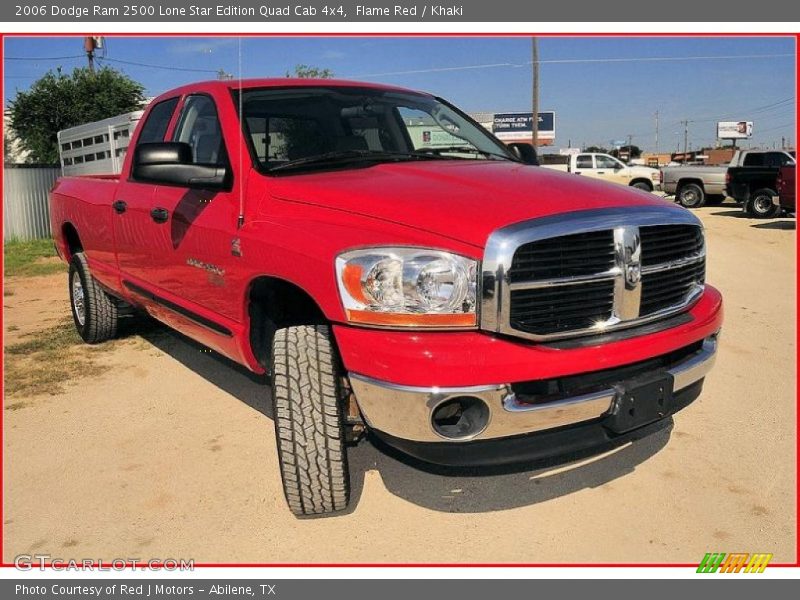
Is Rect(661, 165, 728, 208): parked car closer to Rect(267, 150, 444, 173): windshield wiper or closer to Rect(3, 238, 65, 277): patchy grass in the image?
Rect(3, 238, 65, 277): patchy grass

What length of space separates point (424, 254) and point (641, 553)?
56.6 inches

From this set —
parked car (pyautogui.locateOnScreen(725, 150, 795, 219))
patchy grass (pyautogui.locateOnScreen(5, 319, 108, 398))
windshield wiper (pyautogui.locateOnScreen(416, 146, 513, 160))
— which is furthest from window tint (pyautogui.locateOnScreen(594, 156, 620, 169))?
windshield wiper (pyautogui.locateOnScreen(416, 146, 513, 160))

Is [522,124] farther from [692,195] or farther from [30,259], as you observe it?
[30,259]

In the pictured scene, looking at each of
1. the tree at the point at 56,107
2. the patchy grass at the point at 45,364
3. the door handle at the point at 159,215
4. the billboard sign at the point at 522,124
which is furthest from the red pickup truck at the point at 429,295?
the billboard sign at the point at 522,124

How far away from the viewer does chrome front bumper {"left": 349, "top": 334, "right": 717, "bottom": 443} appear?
2488 mm

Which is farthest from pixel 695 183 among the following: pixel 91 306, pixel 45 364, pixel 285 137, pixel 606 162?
pixel 285 137

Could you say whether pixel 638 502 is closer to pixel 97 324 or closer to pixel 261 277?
pixel 261 277

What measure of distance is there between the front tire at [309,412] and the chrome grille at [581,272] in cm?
68

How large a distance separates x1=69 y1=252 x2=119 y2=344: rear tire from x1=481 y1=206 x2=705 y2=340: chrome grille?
4055mm

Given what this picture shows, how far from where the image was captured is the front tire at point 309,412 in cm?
279

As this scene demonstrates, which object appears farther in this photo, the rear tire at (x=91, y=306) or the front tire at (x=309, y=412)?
the rear tire at (x=91, y=306)

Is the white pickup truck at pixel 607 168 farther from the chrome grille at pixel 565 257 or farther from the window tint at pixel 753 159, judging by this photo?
the chrome grille at pixel 565 257

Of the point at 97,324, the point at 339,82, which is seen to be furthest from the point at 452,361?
the point at 97,324

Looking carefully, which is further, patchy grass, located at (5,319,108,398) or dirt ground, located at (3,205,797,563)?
patchy grass, located at (5,319,108,398)
